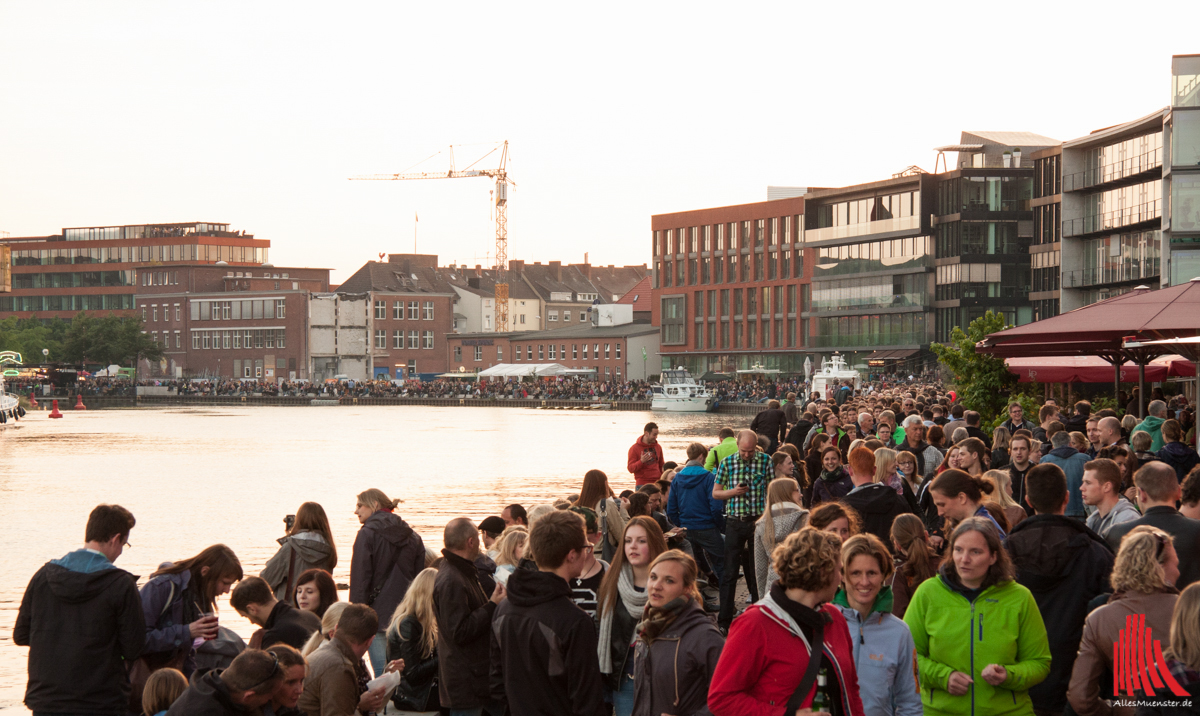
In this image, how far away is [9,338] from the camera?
135 metres

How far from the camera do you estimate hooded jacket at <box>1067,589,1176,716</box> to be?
4984mm

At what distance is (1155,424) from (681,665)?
969 cm

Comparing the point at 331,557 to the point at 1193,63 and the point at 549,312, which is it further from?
the point at 549,312

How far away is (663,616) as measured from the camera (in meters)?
5.21

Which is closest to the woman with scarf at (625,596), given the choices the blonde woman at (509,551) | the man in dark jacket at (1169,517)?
the blonde woman at (509,551)

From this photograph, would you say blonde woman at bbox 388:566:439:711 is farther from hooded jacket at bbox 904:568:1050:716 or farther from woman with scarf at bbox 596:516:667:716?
hooded jacket at bbox 904:568:1050:716

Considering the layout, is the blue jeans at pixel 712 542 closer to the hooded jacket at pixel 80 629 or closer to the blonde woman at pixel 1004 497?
the blonde woman at pixel 1004 497

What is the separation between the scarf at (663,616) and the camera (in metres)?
5.21

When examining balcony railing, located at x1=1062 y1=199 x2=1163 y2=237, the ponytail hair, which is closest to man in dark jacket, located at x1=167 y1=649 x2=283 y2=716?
the ponytail hair

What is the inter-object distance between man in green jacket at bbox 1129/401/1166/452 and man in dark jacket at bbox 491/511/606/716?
895cm

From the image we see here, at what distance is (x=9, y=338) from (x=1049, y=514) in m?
145

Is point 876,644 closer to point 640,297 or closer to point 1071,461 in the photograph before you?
point 1071,461

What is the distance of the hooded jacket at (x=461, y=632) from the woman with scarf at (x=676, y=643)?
4.96ft

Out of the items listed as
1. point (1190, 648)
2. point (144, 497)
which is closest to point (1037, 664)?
point (1190, 648)
